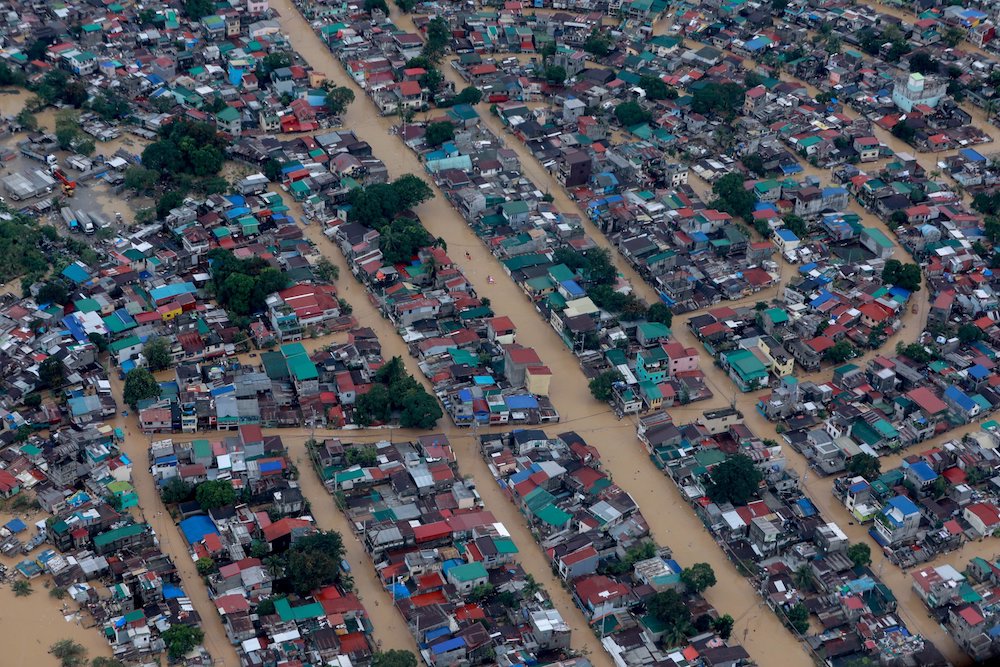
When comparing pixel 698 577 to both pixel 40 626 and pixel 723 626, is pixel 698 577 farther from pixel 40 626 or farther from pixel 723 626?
pixel 40 626

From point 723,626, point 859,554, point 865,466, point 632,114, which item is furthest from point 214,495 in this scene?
point 632,114

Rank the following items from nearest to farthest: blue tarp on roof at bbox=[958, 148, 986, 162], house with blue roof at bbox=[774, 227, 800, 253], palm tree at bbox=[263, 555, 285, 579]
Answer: palm tree at bbox=[263, 555, 285, 579], house with blue roof at bbox=[774, 227, 800, 253], blue tarp on roof at bbox=[958, 148, 986, 162]

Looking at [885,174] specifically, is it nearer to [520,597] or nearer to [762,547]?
[762,547]

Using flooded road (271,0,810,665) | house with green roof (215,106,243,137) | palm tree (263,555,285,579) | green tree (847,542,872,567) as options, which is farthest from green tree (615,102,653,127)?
palm tree (263,555,285,579)

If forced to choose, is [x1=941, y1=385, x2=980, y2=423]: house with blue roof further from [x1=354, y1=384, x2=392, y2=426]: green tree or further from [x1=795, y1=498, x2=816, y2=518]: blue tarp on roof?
[x1=354, y1=384, x2=392, y2=426]: green tree

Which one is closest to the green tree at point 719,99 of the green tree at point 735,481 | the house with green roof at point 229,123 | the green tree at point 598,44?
the green tree at point 598,44

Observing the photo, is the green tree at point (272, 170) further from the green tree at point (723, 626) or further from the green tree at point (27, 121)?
the green tree at point (723, 626)
